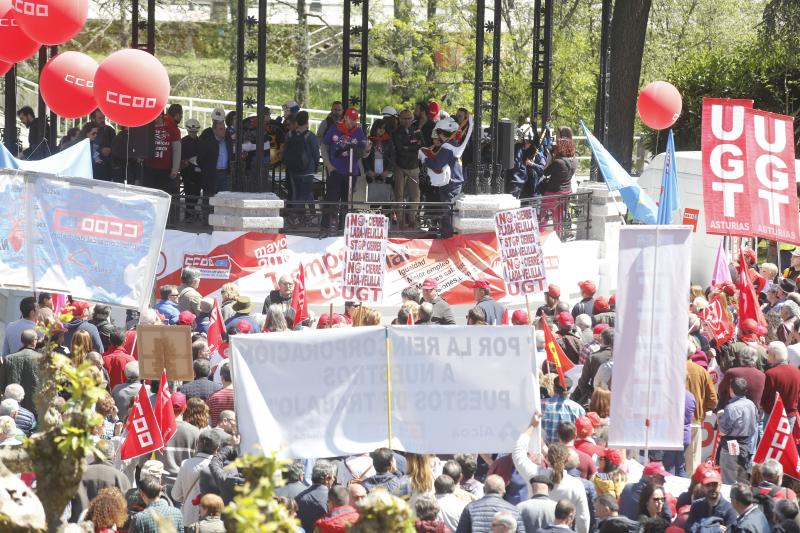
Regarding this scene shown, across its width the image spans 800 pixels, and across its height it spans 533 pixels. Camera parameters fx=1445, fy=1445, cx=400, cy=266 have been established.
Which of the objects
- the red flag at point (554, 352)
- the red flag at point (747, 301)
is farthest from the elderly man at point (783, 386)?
the red flag at point (747, 301)

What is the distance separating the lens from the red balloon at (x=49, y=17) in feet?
47.7

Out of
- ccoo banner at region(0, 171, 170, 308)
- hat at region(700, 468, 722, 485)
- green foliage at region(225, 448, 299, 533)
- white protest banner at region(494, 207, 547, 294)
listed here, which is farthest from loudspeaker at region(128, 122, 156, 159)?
green foliage at region(225, 448, 299, 533)

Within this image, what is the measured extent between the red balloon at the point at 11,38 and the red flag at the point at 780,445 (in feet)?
31.4

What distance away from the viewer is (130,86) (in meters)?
14.4

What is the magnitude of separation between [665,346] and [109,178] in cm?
1135

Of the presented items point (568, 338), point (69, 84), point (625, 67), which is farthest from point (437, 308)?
point (625, 67)

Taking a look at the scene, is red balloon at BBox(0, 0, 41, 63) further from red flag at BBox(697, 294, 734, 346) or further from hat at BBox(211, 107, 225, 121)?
red flag at BBox(697, 294, 734, 346)

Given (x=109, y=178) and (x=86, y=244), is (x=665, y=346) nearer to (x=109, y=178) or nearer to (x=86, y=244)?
(x=86, y=244)

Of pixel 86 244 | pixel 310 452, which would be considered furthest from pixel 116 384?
pixel 310 452

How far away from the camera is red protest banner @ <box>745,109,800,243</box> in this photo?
510 inches

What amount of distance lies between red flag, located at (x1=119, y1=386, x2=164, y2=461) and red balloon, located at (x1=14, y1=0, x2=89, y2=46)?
5982mm

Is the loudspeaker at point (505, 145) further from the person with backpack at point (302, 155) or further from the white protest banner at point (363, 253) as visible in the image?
the white protest banner at point (363, 253)

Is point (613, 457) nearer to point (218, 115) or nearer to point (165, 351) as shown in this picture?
point (165, 351)

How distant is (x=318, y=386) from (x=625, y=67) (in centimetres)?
1596
